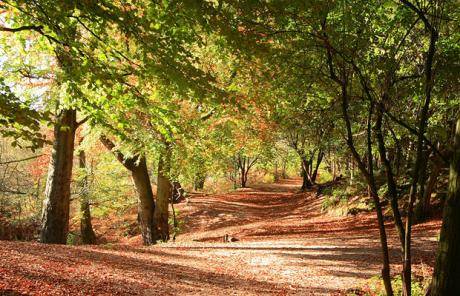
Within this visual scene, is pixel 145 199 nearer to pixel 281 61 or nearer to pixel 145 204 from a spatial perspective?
pixel 145 204

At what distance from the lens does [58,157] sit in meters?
10.9

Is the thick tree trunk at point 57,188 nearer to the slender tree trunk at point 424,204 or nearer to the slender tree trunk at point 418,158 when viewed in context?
the slender tree trunk at point 418,158

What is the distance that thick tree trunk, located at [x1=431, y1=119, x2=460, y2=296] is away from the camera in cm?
399

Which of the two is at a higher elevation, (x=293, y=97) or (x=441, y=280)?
(x=293, y=97)

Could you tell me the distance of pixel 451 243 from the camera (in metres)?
4.02

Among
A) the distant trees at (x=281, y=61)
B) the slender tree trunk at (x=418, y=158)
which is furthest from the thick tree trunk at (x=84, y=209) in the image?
the slender tree trunk at (x=418, y=158)

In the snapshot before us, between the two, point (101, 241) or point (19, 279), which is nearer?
point (19, 279)

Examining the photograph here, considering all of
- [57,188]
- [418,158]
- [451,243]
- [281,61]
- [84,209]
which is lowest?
[84,209]

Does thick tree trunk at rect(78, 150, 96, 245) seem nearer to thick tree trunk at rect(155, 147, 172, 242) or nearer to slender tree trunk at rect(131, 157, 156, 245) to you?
slender tree trunk at rect(131, 157, 156, 245)

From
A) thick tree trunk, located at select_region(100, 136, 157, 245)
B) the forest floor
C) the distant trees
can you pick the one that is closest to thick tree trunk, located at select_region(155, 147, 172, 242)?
thick tree trunk, located at select_region(100, 136, 157, 245)

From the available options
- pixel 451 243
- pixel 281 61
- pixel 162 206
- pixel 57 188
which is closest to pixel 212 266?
pixel 57 188

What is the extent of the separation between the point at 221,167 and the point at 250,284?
9.96m

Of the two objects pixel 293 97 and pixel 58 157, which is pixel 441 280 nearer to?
pixel 293 97

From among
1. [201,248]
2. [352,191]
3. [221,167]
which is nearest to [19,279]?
[201,248]
